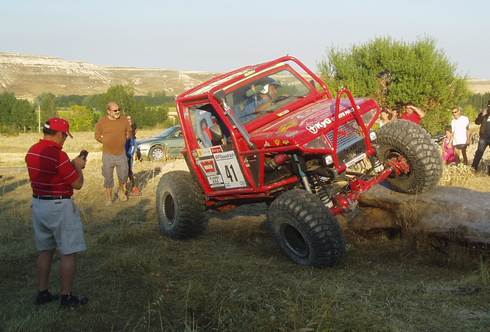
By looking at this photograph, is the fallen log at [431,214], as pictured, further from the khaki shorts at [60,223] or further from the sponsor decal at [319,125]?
the khaki shorts at [60,223]

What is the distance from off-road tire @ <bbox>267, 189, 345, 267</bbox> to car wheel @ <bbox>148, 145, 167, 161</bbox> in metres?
15.5

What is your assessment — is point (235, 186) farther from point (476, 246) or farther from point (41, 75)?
point (41, 75)

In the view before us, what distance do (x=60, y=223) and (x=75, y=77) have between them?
145645mm


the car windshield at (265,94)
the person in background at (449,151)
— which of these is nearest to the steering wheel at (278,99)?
the car windshield at (265,94)

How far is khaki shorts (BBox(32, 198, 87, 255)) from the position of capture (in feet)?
16.0

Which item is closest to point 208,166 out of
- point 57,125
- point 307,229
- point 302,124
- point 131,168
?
point 302,124

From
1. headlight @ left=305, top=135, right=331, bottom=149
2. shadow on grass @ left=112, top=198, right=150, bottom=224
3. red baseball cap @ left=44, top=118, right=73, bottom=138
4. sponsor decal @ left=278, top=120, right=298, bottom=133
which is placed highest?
red baseball cap @ left=44, top=118, right=73, bottom=138

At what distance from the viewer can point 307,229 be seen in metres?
5.54

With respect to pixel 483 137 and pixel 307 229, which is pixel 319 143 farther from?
pixel 483 137

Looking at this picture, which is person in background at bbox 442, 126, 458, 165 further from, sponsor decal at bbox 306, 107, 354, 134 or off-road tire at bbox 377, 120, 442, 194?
sponsor decal at bbox 306, 107, 354, 134

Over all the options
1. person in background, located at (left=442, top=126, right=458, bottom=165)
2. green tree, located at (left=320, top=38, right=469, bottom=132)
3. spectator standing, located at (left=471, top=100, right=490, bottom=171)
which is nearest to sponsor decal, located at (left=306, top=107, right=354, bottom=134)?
spectator standing, located at (left=471, top=100, right=490, bottom=171)

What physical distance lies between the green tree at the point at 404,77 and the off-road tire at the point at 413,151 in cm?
1093

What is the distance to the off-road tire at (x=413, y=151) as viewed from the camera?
20.0 ft

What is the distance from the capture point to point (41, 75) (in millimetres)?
136875
